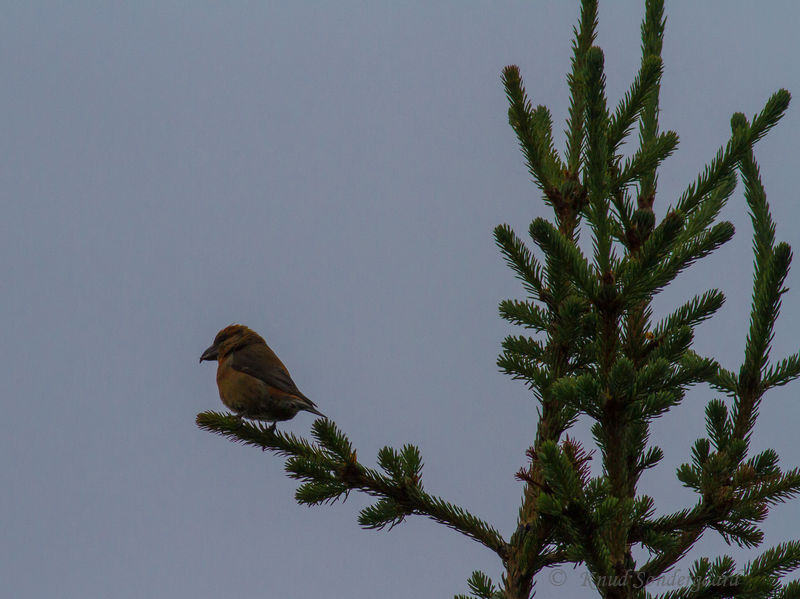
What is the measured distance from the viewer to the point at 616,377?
2854mm

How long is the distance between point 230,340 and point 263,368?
96 centimetres

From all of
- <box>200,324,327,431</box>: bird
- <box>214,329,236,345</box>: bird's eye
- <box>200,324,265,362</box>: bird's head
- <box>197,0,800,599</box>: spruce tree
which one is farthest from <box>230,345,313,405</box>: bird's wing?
<box>197,0,800,599</box>: spruce tree

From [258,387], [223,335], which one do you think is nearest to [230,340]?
[223,335]

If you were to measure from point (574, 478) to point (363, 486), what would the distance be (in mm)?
1073

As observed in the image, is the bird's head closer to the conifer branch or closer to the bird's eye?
the bird's eye

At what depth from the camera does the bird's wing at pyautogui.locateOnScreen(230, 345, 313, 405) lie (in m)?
6.36

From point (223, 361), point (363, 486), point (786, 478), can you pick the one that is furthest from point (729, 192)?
point (223, 361)

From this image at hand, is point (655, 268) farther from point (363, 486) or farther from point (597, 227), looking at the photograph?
point (363, 486)

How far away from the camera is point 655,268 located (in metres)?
3.10

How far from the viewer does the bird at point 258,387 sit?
6.36 metres

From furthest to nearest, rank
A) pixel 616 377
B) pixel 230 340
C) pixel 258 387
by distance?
pixel 230 340
pixel 258 387
pixel 616 377

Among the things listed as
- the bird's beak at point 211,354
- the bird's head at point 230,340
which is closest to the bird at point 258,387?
the bird's head at point 230,340

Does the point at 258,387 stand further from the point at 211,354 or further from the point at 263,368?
the point at 211,354

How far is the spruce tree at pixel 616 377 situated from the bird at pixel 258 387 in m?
2.35
